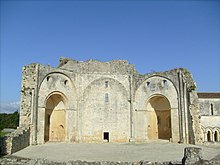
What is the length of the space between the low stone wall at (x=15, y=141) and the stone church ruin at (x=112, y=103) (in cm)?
Result: 344

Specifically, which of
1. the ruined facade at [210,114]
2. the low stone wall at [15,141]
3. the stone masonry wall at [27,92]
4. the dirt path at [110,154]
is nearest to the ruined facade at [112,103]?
the stone masonry wall at [27,92]

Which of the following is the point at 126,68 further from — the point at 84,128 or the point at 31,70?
the point at 31,70

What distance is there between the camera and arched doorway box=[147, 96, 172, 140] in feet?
88.2

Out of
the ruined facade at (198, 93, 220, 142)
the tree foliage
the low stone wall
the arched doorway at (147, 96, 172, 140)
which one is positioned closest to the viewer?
the low stone wall

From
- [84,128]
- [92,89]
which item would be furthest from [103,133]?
[92,89]

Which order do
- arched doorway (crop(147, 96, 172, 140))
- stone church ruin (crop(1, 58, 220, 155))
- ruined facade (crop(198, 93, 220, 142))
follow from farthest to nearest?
ruined facade (crop(198, 93, 220, 142)) < arched doorway (crop(147, 96, 172, 140)) < stone church ruin (crop(1, 58, 220, 155))

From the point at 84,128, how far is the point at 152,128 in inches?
280

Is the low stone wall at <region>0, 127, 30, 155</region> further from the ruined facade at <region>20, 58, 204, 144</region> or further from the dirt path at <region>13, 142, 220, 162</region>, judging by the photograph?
the ruined facade at <region>20, 58, 204, 144</region>

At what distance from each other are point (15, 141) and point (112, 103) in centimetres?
1107

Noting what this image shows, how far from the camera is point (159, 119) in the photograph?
27.3 m

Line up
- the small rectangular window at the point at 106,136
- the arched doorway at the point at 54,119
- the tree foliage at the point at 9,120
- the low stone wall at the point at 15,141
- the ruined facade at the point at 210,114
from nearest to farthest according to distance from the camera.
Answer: the low stone wall at the point at 15,141 → the arched doorway at the point at 54,119 → the small rectangular window at the point at 106,136 → the ruined facade at the point at 210,114 → the tree foliage at the point at 9,120

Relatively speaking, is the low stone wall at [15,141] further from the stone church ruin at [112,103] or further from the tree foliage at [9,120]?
the tree foliage at [9,120]

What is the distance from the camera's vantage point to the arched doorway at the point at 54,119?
25750 mm

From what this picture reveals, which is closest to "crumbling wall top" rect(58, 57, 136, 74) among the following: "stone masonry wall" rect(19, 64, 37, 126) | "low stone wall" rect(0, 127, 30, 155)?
"stone masonry wall" rect(19, 64, 37, 126)
